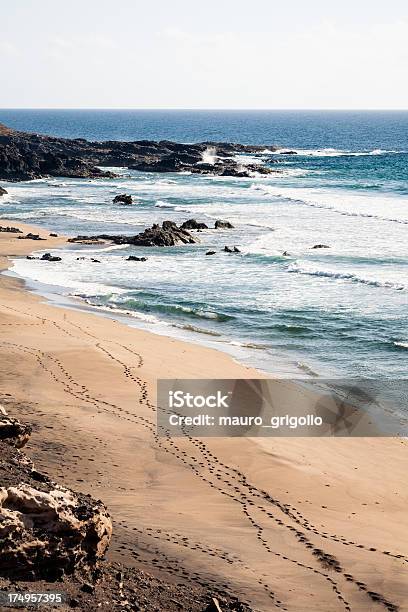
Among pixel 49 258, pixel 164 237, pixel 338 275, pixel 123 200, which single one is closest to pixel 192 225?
pixel 164 237

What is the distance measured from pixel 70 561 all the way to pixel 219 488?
13.7 ft

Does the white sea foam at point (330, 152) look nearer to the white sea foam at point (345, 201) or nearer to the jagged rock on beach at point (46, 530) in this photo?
the white sea foam at point (345, 201)

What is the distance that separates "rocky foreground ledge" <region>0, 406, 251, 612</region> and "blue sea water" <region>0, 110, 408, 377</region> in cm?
1173

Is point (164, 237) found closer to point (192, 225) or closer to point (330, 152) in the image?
point (192, 225)

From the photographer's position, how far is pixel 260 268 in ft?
117

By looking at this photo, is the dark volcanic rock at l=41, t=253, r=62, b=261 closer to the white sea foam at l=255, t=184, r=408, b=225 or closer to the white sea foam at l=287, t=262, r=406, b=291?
the white sea foam at l=287, t=262, r=406, b=291

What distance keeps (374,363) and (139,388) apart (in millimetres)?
7078

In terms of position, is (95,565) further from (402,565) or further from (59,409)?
(59,409)

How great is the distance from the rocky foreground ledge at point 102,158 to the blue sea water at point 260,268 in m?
4.57

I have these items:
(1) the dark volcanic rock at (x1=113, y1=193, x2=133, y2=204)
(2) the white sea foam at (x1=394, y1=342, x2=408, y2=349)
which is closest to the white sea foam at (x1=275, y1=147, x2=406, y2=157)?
(1) the dark volcanic rock at (x1=113, y1=193, x2=133, y2=204)

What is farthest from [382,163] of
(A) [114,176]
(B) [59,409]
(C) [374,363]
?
(B) [59,409]

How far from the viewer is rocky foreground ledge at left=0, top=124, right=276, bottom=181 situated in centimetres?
7912

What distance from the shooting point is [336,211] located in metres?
55.8

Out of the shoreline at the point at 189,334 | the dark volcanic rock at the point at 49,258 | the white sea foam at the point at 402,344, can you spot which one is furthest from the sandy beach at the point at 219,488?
the dark volcanic rock at the point at 49,258
